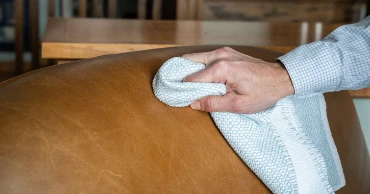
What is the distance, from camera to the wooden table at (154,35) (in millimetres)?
1461

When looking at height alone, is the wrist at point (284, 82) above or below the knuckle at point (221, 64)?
below

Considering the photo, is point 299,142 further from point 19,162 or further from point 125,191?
point 19,162

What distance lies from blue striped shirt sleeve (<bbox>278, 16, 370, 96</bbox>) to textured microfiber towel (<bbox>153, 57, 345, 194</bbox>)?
0.05 metres

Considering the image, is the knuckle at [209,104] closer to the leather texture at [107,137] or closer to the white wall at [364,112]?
the leather texture at [107,137]

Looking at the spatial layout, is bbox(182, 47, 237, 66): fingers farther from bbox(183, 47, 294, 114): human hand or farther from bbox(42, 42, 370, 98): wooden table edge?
bbox(42, 42, 370, 98): wooden table edge

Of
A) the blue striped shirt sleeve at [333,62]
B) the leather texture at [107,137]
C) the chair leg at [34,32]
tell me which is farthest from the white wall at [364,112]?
the chair leg at [34,32]

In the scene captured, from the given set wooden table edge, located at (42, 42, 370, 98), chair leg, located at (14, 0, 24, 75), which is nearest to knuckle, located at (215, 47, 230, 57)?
wooden table edge, located at (42, 42, 370, 98)

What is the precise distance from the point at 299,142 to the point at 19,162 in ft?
1.54

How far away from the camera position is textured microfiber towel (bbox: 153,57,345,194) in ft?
3.05

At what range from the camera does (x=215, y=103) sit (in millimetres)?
953

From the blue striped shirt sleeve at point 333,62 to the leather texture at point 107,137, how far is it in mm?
173

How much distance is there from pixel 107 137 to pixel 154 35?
2.72 ft

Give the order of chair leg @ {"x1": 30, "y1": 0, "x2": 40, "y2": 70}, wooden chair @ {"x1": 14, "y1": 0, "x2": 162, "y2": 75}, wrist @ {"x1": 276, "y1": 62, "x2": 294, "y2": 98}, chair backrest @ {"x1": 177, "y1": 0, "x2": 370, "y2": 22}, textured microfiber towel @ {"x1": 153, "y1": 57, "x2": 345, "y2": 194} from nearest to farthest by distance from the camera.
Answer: textured microfiber towel @ {"x1": 153, "y1": 57, "x2": 345, "y2": 194} < wrist @ {"x1": 276, "y1": 62, "x2": 294, "y2": 98} < wooden chair @ {"x1": 14, "y1": 0, "x2": 162, "y2": 75} < chair leg @ {"x1": 30, "y1": 0, "x2": 40, "y2": 70} < chair backrest @ {"x1": 177, "y1": 0, "x2": 370, "y2": 22}

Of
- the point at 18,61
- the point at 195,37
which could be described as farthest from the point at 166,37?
the point at 18,61
